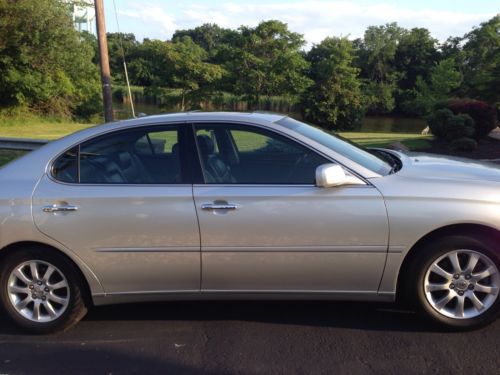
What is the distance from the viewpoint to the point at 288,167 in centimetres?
373

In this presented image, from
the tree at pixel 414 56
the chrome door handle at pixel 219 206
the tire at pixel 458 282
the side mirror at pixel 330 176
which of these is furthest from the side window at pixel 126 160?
the tree at pixel 414 56

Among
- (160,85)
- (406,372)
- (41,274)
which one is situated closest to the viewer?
(406,372)

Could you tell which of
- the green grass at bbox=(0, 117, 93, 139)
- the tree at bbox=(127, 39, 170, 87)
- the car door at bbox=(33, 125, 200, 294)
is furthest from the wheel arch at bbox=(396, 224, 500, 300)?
the tree at bbox=(127, 39, 170, 87)

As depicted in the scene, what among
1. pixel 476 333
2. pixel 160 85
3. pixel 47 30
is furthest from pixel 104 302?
pixel 160 85

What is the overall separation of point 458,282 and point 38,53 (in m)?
28.1

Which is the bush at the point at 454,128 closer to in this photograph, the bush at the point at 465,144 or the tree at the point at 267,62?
the bush at the point at 465,144

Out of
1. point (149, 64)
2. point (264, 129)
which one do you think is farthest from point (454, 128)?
point (149, 64)

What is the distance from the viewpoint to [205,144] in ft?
12.7

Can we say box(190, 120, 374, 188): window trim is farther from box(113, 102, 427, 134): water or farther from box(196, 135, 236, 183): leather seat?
box(113, 102, 427, 134): water

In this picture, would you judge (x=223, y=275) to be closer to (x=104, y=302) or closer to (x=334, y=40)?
(x=104, y=302)

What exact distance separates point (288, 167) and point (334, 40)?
49.6 meters

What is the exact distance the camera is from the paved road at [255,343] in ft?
10.9

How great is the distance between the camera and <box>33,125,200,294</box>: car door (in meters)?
3.65

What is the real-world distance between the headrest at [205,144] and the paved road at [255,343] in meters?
1.29
